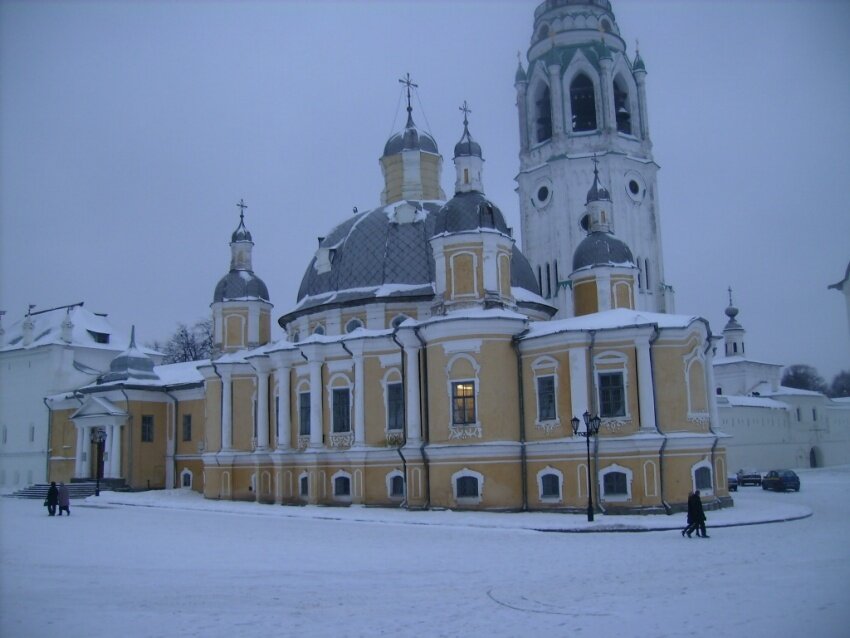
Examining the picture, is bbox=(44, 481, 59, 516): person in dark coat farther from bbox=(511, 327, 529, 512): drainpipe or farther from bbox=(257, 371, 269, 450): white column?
bbox=(511, 327, 529, 512): drainpipe

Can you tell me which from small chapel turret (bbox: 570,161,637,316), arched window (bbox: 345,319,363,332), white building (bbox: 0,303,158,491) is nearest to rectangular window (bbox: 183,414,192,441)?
white building (bbox: 0,303,158,491)

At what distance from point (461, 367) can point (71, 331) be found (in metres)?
32.8

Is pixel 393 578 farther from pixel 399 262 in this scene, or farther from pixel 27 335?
pixel 27 335

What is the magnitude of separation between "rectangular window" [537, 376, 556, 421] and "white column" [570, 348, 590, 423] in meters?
0.80

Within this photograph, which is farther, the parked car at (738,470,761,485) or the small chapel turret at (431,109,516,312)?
the parked car at (738,470,761,485)

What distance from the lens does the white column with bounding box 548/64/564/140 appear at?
50844 millimetres

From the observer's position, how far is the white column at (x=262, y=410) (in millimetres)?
37281

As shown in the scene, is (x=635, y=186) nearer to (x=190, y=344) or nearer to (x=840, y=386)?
(x=190, y=344)

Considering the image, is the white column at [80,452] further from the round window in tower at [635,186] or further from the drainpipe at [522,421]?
the round window in tower at [635,186]

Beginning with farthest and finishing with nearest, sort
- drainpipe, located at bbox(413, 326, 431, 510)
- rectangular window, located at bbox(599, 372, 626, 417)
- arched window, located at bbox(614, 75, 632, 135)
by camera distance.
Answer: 1. arched window, located at bbox(614, 75, 632, 135)
2. drainpipe, located at bbox(413, 326, 431, 510)
3. rectangular window, located at bbox(599, 372, 626, 417)

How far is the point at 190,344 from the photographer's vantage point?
229 feet

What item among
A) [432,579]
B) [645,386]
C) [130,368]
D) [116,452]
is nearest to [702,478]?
[645,386]

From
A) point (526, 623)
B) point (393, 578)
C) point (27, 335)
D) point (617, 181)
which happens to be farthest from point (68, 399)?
point (526, 623)

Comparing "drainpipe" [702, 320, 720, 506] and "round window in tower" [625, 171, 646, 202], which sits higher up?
"round window in tower" [625, 171, 646, 202]
